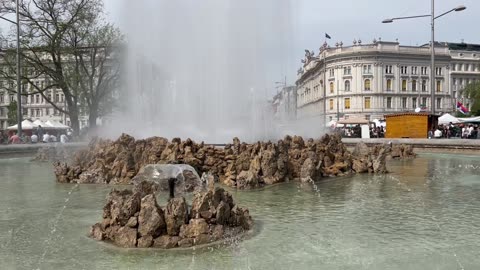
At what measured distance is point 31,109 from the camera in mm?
124250

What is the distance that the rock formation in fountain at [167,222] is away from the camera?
20.5ft

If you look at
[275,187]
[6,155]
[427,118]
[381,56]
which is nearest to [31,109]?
[381,56]

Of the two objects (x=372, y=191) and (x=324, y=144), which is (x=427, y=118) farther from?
(x=372, y=191)

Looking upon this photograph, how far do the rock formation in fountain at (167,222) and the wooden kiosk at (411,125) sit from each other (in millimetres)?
26124

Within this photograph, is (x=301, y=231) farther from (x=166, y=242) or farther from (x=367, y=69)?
(x=367, y=69)

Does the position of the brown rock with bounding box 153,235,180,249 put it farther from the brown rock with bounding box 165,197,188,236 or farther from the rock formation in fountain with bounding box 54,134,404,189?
the rock formation in fountain with bounding box 54,134,404,189

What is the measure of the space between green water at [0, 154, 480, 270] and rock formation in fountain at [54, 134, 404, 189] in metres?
0.92

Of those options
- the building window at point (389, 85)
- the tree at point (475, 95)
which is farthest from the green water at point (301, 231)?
the building window at point (389, 85)

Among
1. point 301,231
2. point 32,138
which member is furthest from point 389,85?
point 301,231

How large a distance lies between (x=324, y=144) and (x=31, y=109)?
12307 cm

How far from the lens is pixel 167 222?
643 cm

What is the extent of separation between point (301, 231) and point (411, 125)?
84.9 ft

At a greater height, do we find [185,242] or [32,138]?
[32,138]

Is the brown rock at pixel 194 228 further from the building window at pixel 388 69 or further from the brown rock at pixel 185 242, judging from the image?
the building window at pixel 388 69
